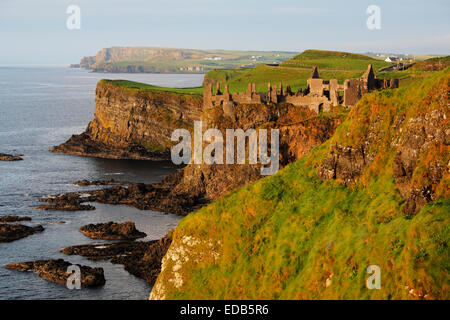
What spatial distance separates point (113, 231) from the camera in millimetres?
101375

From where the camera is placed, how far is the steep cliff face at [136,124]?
597ft

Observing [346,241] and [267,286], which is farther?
[267,286]

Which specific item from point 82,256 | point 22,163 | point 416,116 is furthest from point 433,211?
point 22,163

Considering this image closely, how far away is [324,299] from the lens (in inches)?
1876

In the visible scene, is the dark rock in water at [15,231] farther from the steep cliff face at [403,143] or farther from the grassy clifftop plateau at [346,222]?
the steep cliff face at [403,143]

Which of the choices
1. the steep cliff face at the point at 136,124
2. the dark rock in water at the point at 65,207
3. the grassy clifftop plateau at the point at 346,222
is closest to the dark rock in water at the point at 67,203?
the dark rock in water at the point at 65,207

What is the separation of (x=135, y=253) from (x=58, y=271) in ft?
40.5

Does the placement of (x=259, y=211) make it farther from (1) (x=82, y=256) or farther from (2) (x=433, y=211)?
(1) (x=82, y=256)

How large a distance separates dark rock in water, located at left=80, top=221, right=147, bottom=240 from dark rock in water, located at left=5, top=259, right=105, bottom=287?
13.5 meters

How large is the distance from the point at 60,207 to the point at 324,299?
256ft

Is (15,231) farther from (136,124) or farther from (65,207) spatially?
(136,124)

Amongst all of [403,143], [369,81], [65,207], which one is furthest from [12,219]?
[403,143]

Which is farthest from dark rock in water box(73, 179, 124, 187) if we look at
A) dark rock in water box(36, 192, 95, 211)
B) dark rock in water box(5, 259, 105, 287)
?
dark rock in water box(5, 259, 105, 287)

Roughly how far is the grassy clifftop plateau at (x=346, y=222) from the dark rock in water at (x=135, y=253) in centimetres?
2095
